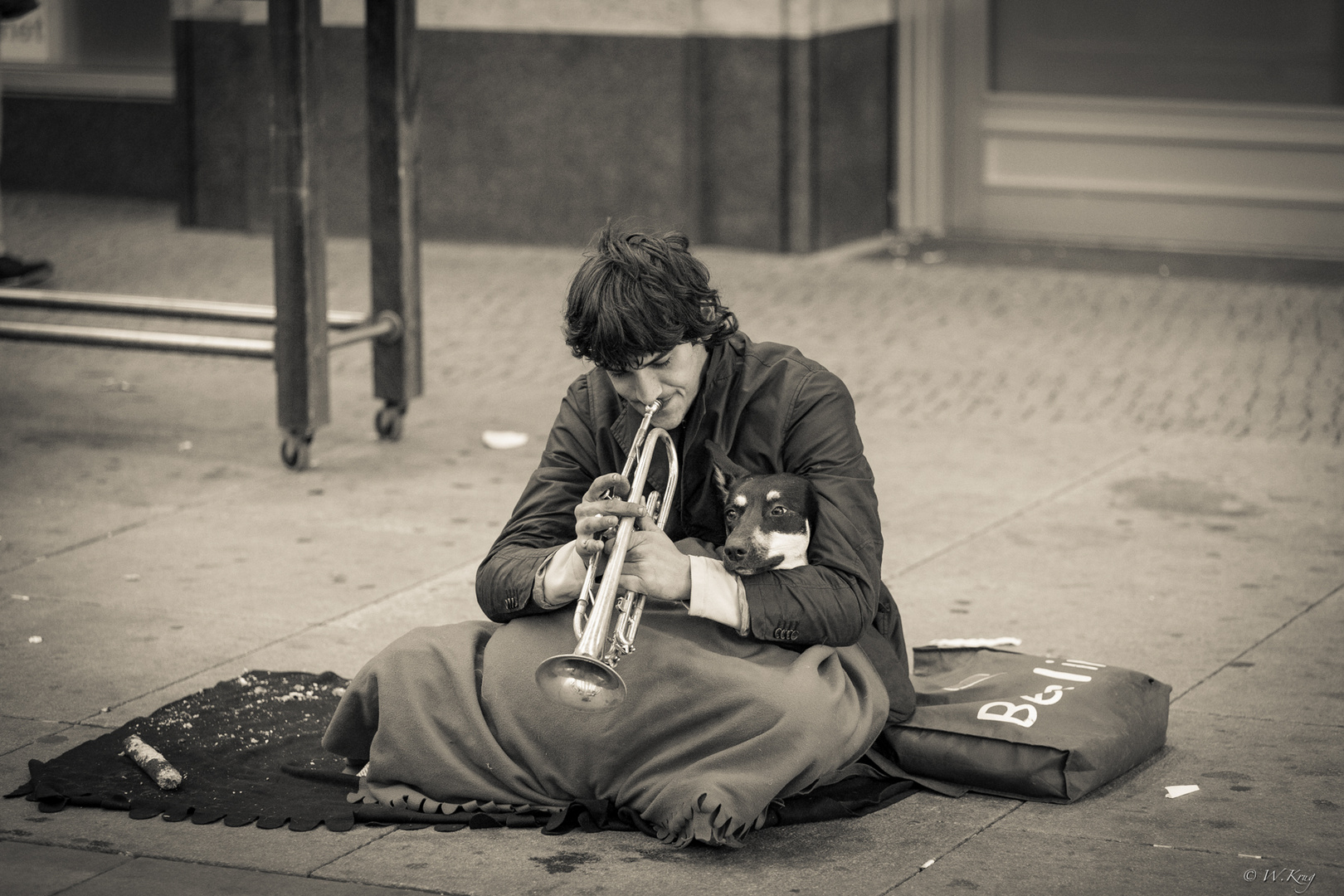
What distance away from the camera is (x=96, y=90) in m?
12.0

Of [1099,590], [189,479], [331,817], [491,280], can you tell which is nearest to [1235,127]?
[491,280]

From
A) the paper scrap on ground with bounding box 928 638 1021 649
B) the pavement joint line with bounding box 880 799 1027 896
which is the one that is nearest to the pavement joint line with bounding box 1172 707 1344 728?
the paper scrap on ground with bounding box 928 638 1021 649

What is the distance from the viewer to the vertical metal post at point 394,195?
6754 mm

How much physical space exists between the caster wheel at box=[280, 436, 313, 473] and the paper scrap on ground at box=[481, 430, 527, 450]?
0.67 m

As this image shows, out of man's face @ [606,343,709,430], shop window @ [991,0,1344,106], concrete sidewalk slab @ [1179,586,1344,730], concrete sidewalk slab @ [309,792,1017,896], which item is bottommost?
concrete sidewalk slab @ [309,792,1017,896]

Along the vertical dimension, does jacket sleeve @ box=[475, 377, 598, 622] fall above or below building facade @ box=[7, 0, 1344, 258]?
below

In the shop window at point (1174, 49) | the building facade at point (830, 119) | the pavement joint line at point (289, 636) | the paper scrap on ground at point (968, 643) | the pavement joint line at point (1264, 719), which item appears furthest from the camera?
the building facade at point (830, 119)

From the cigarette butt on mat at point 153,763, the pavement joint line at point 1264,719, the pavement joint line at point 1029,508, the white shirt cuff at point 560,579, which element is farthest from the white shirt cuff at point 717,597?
the pavement joint line at point 1029,508

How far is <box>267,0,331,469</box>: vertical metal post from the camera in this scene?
20.5 feet

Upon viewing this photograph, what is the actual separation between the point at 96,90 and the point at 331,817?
30.5 feet

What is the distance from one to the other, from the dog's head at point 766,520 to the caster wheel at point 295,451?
3183 millimetres

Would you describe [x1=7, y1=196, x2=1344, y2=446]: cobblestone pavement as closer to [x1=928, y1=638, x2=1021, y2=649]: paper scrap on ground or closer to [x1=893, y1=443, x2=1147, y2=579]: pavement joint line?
[x1=893, y1=443, x2=1147, y2=579]: pavement joint line

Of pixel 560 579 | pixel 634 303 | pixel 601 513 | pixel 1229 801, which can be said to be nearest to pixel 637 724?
pixel 560 579

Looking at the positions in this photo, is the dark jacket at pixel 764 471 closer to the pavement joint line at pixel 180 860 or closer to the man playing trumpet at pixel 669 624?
the man playing trumpet at pixel 669 624
